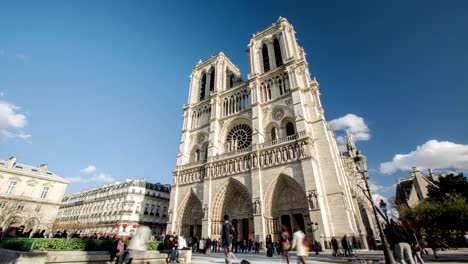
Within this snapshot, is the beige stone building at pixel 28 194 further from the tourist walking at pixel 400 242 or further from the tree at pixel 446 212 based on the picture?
the tree at pixel 446 212

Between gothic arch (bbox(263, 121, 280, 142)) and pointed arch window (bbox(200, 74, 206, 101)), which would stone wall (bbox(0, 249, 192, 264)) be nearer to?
gothic arch (bbox(263, 121, 280, 142))

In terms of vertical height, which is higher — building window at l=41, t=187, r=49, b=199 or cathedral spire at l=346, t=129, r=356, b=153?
cathedral spire at l=346, t=129, r=356, b=153

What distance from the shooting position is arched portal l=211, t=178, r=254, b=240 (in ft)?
67.6

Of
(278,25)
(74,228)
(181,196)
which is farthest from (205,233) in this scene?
(74,228)

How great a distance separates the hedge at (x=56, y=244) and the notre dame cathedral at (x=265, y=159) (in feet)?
39.8

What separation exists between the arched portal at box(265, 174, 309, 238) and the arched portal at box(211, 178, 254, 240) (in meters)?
1.97

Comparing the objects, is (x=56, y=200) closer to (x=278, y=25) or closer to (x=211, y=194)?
(x=211, y=194)

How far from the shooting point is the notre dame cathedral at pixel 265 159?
17938 millimetres

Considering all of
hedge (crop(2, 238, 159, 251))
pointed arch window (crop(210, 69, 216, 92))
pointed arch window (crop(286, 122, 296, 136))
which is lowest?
hedge (crop(2, 238, 159, 251))

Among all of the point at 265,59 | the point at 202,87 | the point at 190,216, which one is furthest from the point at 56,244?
the point at 202,87

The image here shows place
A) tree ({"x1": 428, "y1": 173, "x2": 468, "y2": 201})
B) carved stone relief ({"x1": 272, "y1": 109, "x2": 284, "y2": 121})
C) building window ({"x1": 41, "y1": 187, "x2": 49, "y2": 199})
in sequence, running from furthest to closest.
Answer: building window ({"x1": 41, "y1": 187, "x2": 49, "y2": 199}) < carved stone relief ({"x1": 272, "y1": 109, "x2": 284, "y2": 121}) < tree ({"x1": 428, "y1": 173, "x2": 468, "y2": 201})

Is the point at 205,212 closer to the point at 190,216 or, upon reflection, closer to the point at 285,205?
the point at 190,216

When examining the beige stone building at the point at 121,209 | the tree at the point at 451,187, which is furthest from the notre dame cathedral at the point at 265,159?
the beige stone building at the point at 121,209

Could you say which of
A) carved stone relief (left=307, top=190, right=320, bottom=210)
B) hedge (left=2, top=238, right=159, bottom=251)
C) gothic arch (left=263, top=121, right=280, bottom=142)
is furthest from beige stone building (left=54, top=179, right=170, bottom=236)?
hedge (left=2, top=238, right=159, bottom=251)
